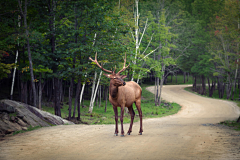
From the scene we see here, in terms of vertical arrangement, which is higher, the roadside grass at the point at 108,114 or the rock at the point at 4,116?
the rock at the point at 4,116

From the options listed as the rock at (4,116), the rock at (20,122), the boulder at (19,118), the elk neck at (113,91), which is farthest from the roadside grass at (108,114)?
the elk neck at (113,91)

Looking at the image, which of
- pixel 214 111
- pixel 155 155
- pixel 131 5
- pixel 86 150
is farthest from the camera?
pixel 131 5

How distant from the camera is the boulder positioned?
10992 mm

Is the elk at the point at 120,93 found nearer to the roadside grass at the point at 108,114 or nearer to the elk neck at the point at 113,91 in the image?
the elk neck at the point at 113,91

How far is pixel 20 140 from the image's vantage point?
352 inches

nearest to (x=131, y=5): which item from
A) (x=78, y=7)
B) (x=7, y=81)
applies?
(x=78, y=7)

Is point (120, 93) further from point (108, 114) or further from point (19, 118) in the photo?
point (108, 114)

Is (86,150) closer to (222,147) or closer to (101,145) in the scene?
(101,145)

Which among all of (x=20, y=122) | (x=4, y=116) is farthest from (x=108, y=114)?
(x=4, y=116)

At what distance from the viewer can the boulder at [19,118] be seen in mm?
10992

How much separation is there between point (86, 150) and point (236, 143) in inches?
212

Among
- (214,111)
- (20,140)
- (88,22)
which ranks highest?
(88,22)

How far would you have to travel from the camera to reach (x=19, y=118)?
12.0m

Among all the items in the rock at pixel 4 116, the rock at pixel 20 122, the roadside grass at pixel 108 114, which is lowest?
the roadside grass at pixel 108 114
